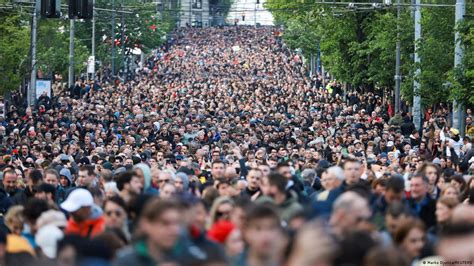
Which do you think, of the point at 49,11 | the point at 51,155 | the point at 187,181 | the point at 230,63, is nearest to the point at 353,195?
the point at 187,181

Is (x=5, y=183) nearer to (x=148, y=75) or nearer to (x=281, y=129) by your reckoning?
(x=281, y=129)

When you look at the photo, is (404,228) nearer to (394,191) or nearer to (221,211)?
(221,211)

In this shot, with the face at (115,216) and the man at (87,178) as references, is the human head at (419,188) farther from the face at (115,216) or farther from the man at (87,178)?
the man at (87,178)

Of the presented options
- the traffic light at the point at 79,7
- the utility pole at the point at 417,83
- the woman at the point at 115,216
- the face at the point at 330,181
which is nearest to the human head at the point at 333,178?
the face at the point at 330,181

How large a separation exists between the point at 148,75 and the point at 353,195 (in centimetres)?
9834

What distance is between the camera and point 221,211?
13836 millimetres

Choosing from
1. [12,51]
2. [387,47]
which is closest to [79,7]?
[12,51]

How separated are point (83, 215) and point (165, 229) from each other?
3924 millimetres

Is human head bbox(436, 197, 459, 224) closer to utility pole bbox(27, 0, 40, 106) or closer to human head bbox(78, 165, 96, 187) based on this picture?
human head bbox(78, 165, 96, 187)

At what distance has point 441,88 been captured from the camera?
46344 mm

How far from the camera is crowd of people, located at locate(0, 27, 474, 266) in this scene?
10523mm

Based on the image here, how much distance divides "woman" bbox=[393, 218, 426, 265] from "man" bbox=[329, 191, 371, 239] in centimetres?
45

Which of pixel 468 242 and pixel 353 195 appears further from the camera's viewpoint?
pixel 353 195

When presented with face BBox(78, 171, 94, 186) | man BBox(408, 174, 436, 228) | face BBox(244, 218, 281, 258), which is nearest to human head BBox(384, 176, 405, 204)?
man BBox(408, 174, 436, 228)
